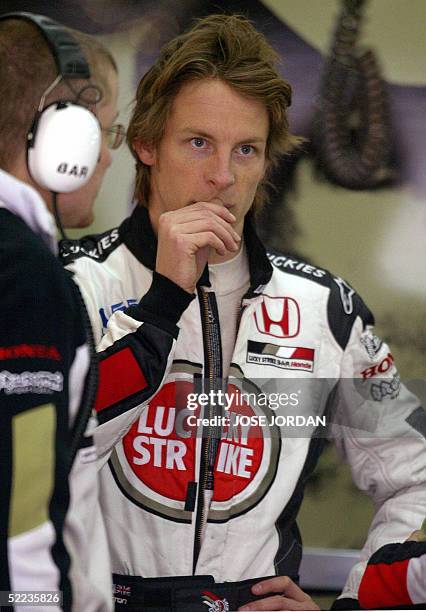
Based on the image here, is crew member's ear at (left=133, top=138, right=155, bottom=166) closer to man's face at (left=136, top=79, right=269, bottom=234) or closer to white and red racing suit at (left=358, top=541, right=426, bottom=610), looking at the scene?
man's face at (left=136, top=79, right=269, bottom=234)

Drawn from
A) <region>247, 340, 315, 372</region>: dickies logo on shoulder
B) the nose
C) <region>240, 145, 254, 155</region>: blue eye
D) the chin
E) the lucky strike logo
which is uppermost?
<region>240, 145, 254, 155</region>: blue eye

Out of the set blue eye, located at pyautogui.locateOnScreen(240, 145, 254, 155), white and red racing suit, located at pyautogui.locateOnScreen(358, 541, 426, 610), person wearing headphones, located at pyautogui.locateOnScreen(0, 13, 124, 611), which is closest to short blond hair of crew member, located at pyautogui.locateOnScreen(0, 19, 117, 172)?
person wearing headphones, located at pyautogui.locateOnScreen(0, 13, 124, 611)

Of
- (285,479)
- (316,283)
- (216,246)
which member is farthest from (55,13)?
(285,479)

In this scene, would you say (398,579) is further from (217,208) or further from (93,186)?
(93,186)

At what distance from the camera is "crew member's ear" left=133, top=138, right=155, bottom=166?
1801 millimetres

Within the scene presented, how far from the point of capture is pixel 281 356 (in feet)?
5.85

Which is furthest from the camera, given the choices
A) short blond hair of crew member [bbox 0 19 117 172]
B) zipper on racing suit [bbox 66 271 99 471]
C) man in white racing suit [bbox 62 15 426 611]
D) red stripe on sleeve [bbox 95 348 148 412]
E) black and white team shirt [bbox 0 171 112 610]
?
man in white racing suit [bbox 62 15 426 611]

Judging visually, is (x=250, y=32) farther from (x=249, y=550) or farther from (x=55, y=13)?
(x=249, y=550)

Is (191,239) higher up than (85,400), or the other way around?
(191,239)

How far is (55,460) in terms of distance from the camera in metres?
1.12

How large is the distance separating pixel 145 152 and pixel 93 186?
13 centimetres

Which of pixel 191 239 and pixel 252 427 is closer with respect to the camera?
pixel 191 239

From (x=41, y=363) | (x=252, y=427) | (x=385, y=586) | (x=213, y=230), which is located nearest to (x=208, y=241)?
(x=213, y=230)

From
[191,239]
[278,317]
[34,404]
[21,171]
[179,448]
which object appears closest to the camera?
[34,404]
